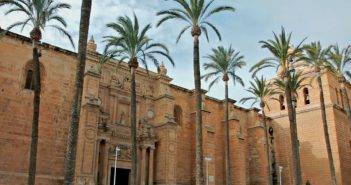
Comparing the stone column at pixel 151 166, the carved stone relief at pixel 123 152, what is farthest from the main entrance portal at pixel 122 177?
the stone column at pixel 151 166

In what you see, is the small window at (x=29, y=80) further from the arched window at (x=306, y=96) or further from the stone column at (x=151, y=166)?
the arched window at (x=306, y=96)

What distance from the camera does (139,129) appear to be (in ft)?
80.7

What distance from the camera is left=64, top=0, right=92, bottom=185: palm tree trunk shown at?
11.0 meters

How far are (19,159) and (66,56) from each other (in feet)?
23.5

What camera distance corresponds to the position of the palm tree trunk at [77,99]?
11.0 metres

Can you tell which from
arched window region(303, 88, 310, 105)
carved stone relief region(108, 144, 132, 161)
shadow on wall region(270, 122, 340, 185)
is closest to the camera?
carved stone relief region(108, 144, 132, 161)

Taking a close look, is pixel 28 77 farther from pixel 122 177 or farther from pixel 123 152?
pixel 122 177

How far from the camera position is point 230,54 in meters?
26.8

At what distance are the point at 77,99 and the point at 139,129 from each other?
13261 millimetres

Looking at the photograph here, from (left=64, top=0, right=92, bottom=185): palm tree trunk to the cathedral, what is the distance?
8.50m

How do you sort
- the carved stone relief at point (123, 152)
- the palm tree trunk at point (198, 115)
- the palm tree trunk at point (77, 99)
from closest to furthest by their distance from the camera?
the palm tree trunk at point (77, 99)
the palm tree trunk at point (198, 115)
the carved stone relief at point (123, 152)

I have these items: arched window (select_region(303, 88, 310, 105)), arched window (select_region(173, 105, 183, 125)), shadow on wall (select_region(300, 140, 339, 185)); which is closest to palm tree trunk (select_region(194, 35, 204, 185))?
arched window (select_region(173, 105, 183, 125))

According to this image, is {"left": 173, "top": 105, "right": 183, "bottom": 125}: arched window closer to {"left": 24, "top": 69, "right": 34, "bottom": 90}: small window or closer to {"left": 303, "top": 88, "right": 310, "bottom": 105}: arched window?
{"left": 24, "top": 69, "right": 34, "bottom": 90}: small window

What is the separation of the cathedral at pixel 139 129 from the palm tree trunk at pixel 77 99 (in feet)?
27.9
